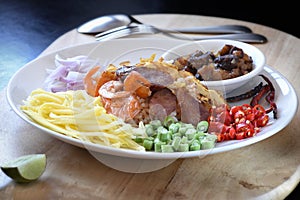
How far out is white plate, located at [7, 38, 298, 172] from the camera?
130cm

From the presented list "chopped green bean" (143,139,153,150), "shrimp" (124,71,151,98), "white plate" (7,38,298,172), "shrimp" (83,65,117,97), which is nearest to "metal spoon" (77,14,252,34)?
"white plate" (7,38,298,172)

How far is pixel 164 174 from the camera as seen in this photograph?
1329 mm

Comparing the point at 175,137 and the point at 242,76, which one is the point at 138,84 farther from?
the point at 242,76

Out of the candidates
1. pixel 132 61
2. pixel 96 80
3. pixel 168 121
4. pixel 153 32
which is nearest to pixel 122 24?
pixel 153 32

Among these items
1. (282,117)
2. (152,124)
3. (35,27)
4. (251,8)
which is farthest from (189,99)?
(251,8)

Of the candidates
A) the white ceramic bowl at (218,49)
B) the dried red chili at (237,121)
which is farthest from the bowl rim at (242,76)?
the dried red chili at (237,121)

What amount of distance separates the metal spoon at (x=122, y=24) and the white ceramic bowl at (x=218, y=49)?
12.4 inches

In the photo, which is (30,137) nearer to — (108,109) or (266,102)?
(108,109)

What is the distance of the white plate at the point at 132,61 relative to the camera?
1304 millimetres

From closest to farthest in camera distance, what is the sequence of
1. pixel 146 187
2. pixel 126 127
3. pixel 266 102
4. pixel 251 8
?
pixel 146 187, pixel 126 127, pixel 266 102, pixel 251 8

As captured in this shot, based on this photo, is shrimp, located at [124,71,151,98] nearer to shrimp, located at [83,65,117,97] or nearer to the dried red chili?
shrimp, located at [83,65,117,97]

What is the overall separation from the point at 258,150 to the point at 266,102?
249 millimetres

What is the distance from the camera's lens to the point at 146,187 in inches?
50.4

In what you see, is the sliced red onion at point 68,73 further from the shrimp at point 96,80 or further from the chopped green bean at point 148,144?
the chopped green bean at point 148,144
